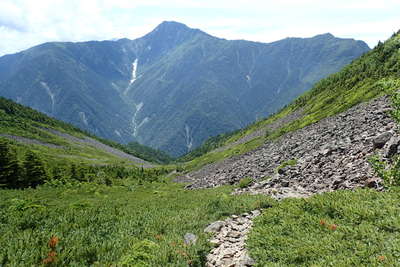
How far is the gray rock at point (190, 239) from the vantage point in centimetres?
1228

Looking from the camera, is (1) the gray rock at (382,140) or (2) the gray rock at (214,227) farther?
(1) the gray rock at (382,140)

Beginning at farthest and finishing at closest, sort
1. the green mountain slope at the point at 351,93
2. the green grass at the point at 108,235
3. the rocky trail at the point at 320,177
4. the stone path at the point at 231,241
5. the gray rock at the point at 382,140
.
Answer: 1. the green mountain slope at the point at 351,93
2. the gray rock at the point at 382,140
3. the rocky trail at the point at 320,177
4. the stone path at the point at 231,241
5. the green grass at the point at 108,235

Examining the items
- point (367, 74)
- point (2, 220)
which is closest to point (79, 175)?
point (2, 220)

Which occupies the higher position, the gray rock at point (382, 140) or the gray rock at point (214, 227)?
the gray rock at point (382, 140)

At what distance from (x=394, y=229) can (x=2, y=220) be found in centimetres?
1966

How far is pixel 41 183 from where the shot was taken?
45594 millimetres

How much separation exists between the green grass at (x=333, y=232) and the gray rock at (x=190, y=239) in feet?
8.78

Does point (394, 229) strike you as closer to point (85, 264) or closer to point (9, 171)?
point (85, 264)

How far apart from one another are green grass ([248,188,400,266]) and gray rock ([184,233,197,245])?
2.68 meters

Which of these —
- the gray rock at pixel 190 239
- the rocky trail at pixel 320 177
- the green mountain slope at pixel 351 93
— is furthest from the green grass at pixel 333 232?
the green mountain slope at pixel 351 93

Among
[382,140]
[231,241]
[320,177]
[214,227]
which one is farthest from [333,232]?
[382,140]

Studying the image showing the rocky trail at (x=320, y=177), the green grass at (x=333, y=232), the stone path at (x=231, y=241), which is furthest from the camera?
the rocky trail at (x=320, y=177)

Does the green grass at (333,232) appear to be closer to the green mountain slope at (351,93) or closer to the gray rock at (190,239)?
the gray rock at (190,239)

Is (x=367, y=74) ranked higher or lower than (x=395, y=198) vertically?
higher
